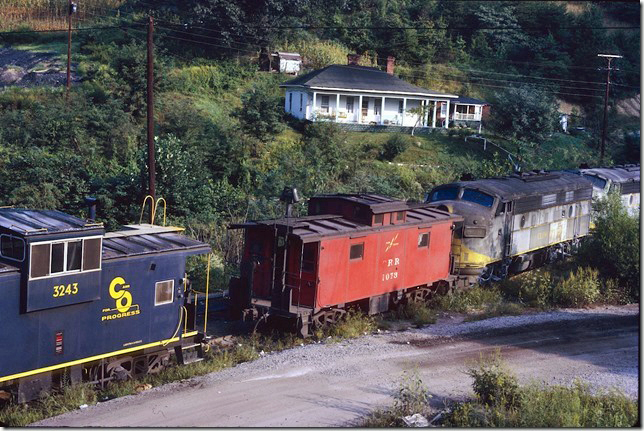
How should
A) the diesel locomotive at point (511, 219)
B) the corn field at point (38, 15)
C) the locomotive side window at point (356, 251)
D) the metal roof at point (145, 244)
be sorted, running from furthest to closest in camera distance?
the corn field at point (38, 15), the diesel locomotive at point (511, 219), the locomotive side window at point (356, 251), the metal roof at point (145, 244)

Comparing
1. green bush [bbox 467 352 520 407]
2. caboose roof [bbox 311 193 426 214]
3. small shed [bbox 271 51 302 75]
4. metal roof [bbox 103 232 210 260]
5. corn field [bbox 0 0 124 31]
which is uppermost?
corn field [bbox 0 0 124 31]

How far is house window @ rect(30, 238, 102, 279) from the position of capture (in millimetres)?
12672

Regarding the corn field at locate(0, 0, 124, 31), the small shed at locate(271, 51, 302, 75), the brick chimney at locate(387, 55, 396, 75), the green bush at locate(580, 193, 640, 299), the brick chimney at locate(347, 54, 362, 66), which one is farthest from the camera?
the brick chimney at locate(387, 55, 396, 75)

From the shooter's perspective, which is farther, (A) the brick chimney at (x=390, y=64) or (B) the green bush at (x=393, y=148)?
(A) the brick chimney at (x=390, y=64)

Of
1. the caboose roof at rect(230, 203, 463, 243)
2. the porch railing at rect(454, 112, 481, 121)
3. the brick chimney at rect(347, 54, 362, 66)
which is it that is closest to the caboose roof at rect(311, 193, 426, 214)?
the caboose roof at rect(230, 203, 463, 243)

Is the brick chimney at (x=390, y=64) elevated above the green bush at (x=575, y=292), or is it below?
above

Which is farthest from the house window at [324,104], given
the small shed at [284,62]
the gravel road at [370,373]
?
the gravel road at [370,373]

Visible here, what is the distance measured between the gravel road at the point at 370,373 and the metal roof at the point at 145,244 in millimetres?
2741

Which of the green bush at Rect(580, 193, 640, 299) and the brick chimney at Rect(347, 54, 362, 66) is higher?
the brick chimney at Rect(347, 54, 362, 66)

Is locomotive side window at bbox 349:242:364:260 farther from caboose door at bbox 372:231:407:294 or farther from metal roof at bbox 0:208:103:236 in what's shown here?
metal roof at bbox 0:208:103:236

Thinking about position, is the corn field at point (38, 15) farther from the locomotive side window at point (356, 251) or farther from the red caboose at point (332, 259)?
the locomotive side window at point (356, 251)

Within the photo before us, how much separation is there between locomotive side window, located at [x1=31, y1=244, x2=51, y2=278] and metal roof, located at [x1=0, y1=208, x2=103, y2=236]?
26 cm

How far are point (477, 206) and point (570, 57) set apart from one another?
54.3 metres

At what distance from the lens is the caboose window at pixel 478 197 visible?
23453 mm
